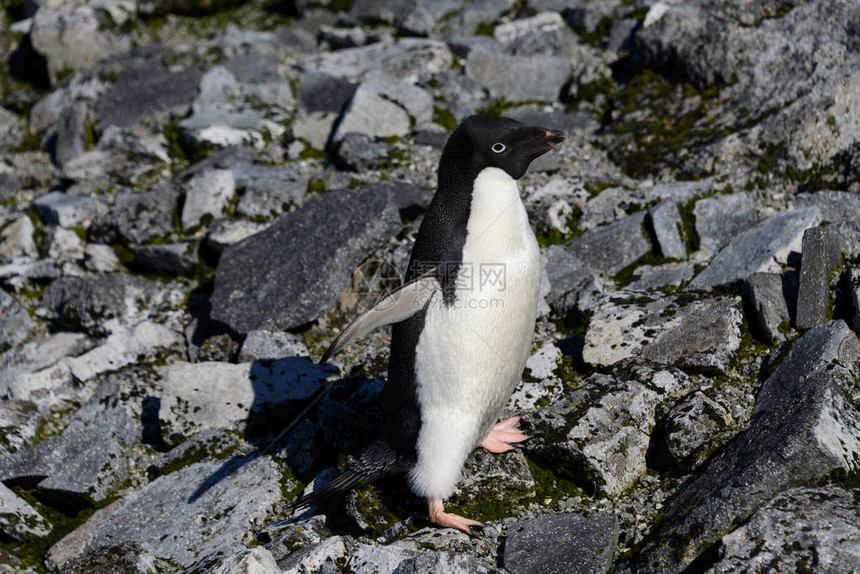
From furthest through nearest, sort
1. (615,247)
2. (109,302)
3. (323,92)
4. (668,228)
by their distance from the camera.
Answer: (323,92)
(109,302)
(615,247)
(668,228)

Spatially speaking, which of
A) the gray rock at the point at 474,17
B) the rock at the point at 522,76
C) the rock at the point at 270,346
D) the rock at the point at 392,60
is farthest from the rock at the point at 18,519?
the gray rock at the point at 474,17

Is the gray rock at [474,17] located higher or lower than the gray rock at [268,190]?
higher

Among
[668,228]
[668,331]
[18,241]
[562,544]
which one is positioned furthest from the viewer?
[18,241]

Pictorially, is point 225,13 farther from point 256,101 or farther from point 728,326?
point 728,326

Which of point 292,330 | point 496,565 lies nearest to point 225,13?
point 292,330

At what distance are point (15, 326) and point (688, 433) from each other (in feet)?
19.4

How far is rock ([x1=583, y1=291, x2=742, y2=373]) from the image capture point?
4.48 metres

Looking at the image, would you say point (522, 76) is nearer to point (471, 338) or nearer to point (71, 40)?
point (471, 338)

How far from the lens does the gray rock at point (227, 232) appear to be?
22.0 feet

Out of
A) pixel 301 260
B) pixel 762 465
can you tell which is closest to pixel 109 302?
pixel 301 260

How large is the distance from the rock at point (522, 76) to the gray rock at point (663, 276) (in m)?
3.45

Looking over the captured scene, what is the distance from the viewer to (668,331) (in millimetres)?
4668

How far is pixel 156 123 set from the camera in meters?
9.14

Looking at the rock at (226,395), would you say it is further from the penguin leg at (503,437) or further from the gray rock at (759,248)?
the gray rock at (759,248)
